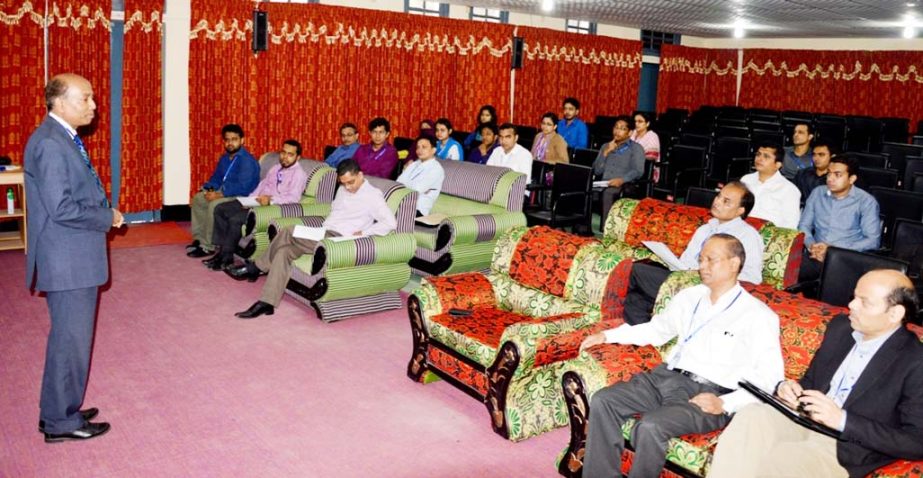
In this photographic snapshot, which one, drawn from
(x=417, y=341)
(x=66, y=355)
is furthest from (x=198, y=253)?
(x=66, y=355)

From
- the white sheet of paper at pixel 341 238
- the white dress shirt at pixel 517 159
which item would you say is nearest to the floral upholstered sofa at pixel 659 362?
the white sheet of paper at pixel 341 238

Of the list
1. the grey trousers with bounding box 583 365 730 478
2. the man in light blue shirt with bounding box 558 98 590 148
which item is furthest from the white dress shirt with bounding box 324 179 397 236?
the man in light blue shirt with bounding box 558 98 590 148

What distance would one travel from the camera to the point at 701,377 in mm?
3189

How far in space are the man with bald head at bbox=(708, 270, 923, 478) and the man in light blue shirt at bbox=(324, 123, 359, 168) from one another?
19.5 ft

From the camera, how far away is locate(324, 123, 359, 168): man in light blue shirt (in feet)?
26.6

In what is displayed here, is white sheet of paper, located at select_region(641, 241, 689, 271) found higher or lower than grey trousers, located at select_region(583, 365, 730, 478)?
higher

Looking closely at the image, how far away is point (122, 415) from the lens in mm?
3838

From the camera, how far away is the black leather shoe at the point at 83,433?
3.49 m

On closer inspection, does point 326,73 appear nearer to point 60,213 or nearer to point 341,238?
point 341,238

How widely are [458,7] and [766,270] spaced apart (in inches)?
301

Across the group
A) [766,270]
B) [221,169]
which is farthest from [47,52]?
[766,270]

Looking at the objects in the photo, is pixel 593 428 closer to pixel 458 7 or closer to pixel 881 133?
pixel 458 7

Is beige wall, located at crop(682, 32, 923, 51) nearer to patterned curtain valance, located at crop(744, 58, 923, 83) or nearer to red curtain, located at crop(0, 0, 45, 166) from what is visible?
patterned curtain valance, located at crop(744, 58, 923, 83)

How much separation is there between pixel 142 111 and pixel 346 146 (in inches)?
84.5
